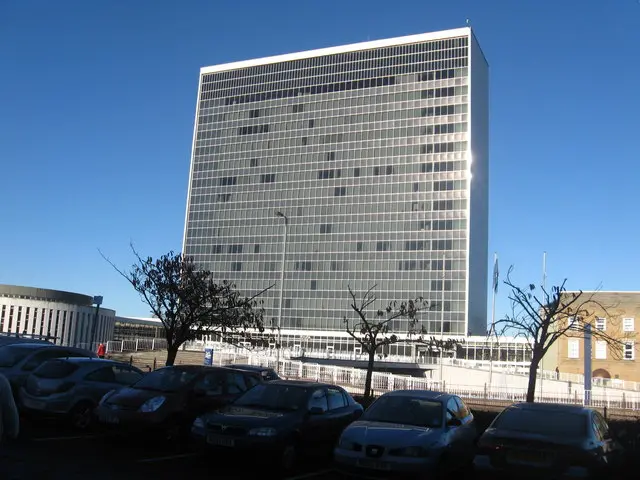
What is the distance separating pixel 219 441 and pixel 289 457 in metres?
1.19

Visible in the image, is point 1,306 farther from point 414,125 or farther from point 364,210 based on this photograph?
point 414,125

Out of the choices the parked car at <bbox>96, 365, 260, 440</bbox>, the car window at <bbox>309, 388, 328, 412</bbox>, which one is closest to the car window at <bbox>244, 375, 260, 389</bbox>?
the parked car at <bbox>96, 365, 260, 440</bbox>

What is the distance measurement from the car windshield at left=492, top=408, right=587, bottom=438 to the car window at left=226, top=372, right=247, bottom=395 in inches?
228

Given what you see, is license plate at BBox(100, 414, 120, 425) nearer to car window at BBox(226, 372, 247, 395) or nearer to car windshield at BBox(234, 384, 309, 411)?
car windshield at BBox(234, 384, 309, 411)

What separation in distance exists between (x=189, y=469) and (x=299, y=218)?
104 meters

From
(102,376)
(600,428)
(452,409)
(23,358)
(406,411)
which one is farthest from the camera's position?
(23,358)

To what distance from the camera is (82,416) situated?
42.0 feet

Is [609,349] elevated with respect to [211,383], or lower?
elevated

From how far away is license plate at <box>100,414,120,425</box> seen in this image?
11398 millimetres

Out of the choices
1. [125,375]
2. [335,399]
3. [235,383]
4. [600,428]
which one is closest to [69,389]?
[125,375]

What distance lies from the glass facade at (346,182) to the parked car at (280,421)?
296 feet

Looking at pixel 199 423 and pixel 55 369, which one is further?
pixel 55 369

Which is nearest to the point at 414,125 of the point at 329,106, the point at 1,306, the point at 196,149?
the point at 329,106

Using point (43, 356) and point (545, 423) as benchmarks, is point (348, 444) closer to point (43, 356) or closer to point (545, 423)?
point (545, 423)
